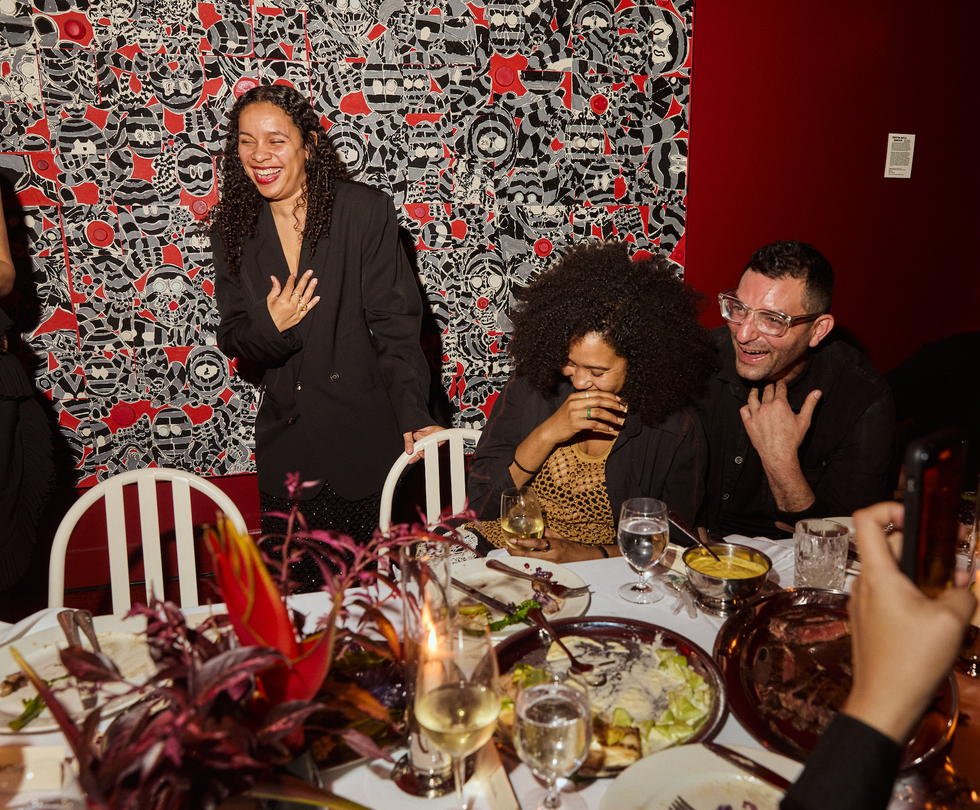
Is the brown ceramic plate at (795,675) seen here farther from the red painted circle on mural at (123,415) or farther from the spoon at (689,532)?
the red painted circle on mural at (123,415)

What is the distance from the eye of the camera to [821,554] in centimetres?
141

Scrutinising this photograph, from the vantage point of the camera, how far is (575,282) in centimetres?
217

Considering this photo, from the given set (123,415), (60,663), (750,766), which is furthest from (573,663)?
(123,415)

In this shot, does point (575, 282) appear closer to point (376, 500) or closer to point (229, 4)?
point (376, 500)

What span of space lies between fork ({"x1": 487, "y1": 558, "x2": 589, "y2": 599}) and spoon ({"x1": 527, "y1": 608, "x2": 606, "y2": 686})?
185 millimetres

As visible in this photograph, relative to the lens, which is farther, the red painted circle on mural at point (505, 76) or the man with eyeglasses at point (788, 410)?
the red painted circle on mural at point (505, 76)

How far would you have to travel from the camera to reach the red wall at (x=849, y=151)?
3.27 meters

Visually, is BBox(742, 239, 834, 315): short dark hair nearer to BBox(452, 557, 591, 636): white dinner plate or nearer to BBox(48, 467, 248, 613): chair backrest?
BBox(452, 557, 591, 636): white dinner plate

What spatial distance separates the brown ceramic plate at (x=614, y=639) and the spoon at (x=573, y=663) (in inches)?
1.3

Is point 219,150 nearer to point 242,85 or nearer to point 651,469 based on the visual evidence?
point 242,85

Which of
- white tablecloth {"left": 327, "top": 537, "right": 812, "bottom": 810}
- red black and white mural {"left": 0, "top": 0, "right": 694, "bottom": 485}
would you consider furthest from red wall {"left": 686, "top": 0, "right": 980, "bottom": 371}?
white tablecloth {"left": 327, "top": 537, "right": 812, "bottom": 810}

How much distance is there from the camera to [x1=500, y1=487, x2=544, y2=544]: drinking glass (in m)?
1.60

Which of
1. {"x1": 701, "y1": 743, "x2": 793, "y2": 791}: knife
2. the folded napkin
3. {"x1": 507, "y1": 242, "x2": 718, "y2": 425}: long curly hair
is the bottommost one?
the folded napkin

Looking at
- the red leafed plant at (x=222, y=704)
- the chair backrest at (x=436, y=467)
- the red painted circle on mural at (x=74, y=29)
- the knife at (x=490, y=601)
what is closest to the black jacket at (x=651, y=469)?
the chair backrest at (x=436, y=467)
